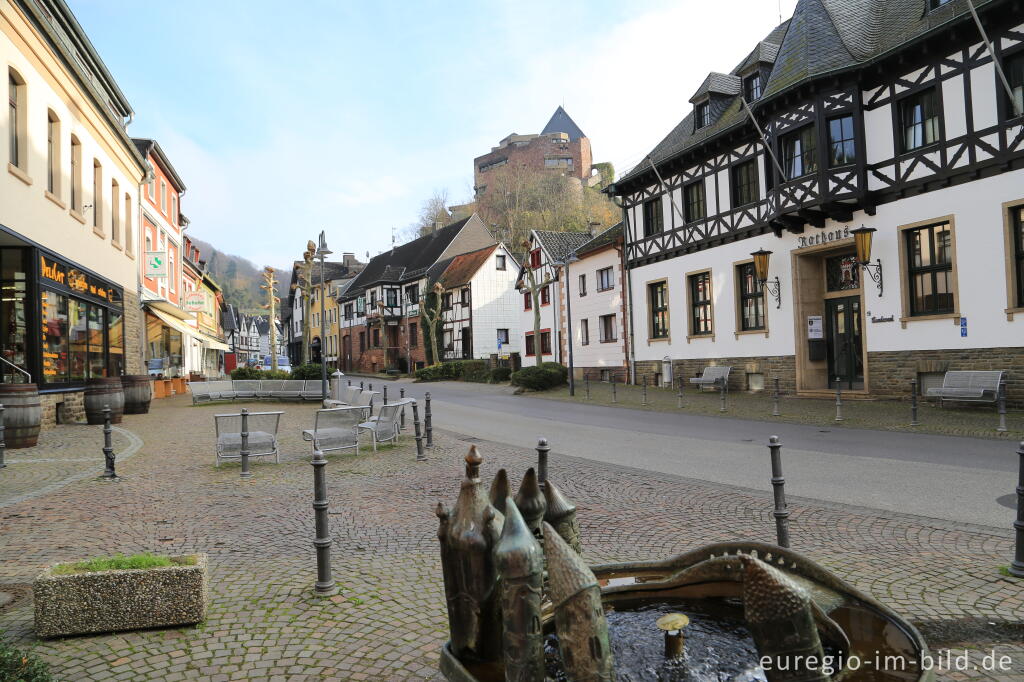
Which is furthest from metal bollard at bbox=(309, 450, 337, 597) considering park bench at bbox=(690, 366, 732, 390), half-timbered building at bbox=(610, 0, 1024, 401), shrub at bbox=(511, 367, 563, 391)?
shrub at bbox=(511, 367, 563, 391)

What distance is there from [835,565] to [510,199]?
71.6 m

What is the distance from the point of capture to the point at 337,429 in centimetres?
1130

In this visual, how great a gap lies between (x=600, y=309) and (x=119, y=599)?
95.9 ft

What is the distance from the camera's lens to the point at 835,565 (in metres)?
5.22

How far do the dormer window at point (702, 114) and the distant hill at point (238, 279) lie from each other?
84177 millimetres

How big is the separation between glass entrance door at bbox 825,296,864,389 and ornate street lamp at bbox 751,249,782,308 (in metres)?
1.44

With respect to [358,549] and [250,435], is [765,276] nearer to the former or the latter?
[250,435]

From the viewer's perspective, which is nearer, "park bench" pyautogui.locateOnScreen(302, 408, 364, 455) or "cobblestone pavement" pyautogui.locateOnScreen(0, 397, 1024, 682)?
"cobblestone pavement" pyautogui.locateOnScreen(0, 397, 1024, 682)

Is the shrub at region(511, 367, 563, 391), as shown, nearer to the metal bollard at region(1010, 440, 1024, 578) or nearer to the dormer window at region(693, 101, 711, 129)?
the dormer window at region(693, 101, 711, 129)

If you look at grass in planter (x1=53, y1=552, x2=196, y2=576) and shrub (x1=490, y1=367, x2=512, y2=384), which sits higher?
shrub (x1=490, y1=367, x2=512, y2=384)

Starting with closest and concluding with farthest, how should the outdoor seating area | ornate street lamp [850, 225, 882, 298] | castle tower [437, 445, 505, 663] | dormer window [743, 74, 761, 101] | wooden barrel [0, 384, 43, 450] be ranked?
1. castle tower [437, 445, 505, 663]
2. wooden barrel [0, 384, 43, 450]
3. ornate street lamp [850, 225, 882, 298]
4. dormer window [743, 74, 761, 101]
5. the outdoor seating area

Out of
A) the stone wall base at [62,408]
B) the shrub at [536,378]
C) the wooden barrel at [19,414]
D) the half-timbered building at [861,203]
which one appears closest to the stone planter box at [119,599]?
the wooden barrel at [19,414]

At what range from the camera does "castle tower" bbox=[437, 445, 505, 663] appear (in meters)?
2.47

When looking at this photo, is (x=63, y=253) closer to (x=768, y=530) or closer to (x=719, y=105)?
(x=768, y=530)
